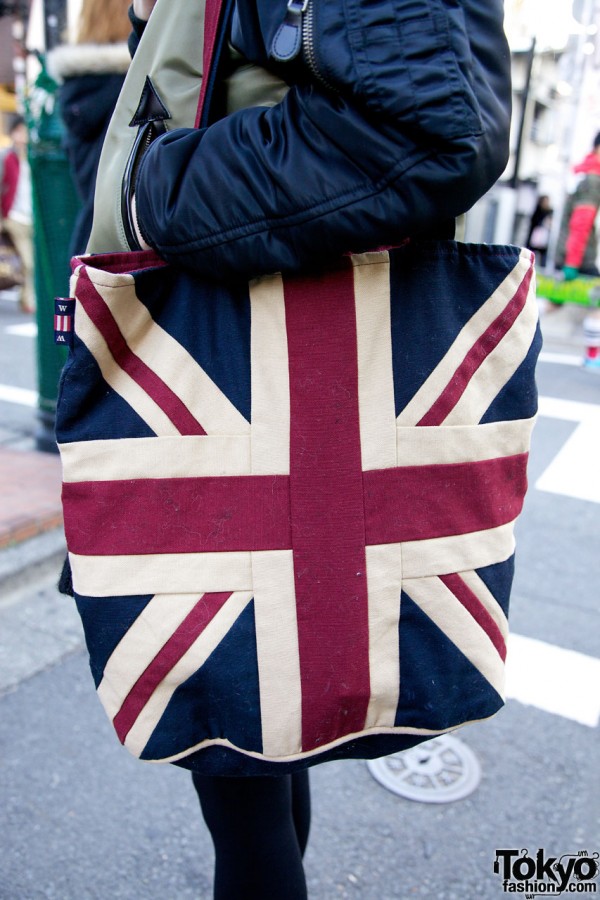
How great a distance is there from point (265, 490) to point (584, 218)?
26.8 feet

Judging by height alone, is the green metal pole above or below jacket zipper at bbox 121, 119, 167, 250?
below

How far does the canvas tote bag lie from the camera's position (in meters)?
0.98

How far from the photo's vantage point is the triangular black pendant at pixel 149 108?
1021mm

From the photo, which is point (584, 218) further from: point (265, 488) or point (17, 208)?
point (265, 488)

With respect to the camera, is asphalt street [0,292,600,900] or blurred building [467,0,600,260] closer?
asphalt street [0,292,600,900]

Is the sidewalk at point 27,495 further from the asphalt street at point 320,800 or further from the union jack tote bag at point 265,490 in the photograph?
the union jack tote bag at point 265,490

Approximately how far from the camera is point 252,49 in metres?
0.94

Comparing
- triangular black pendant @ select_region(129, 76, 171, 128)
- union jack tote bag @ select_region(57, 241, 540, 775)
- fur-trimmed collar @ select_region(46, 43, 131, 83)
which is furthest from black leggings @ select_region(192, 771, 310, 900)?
fur-trimmed collar @ select_region(46, 43, 131, 83)

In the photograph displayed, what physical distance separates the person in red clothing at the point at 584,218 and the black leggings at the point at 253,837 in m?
8.03

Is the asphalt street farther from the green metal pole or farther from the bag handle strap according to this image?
the bag handle strap

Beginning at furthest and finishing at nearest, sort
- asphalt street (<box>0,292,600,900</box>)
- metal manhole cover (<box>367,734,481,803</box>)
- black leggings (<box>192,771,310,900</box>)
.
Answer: metal manhole cover (<box>367,734,481,803</box>) → asphalt street (<box>0,292,600,900</box>) → black leggings (<box>192,771,310,900</box>)

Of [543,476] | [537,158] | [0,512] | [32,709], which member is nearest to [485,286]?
[32,709]

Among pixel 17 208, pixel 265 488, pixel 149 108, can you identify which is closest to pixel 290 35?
pixel 149 108

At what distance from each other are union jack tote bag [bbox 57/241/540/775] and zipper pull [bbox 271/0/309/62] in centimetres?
24
